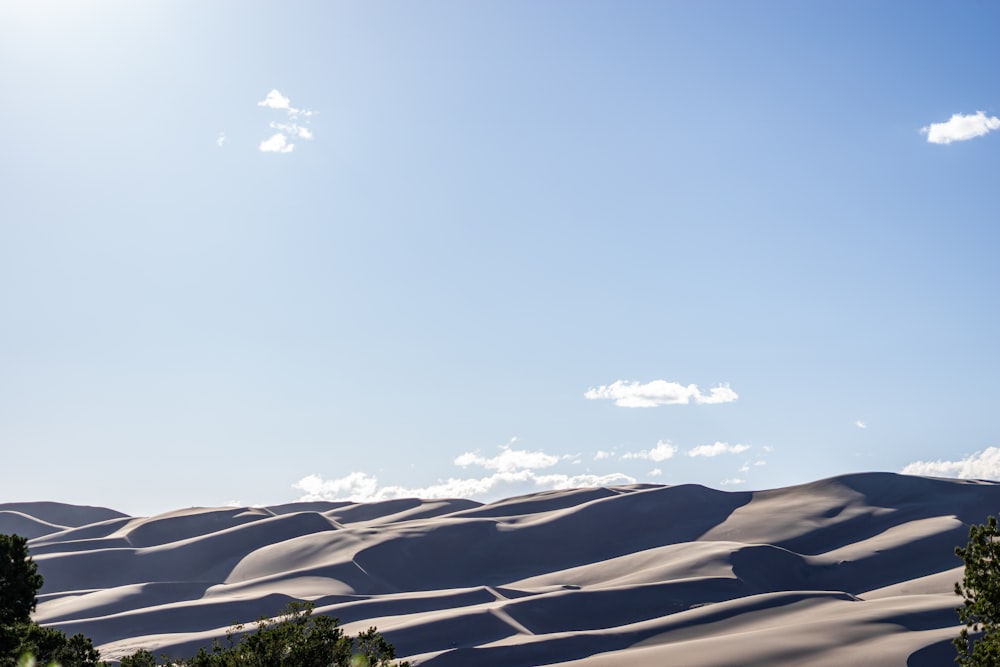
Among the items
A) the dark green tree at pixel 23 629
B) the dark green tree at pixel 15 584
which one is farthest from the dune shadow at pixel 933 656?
the dark green tree at pixel 15 584

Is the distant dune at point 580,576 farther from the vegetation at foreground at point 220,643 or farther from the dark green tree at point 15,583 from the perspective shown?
the vegetation at foreground at point 220,643

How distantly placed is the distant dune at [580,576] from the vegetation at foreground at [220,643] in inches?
1809

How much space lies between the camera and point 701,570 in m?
110

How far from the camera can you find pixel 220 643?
76.9ft

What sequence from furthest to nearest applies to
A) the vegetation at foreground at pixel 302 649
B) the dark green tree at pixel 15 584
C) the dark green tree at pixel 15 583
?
1. the dark green tree at pixel 15 583
2. the dark green tree at pixel 15 584
3. the vegetation at foreground at pixel 302 649

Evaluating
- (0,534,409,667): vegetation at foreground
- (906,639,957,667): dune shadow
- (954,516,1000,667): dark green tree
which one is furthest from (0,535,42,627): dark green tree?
(906,639,957,667): dune shadow

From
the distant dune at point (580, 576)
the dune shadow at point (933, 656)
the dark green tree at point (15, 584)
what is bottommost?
the dune shadow at point (933, 656)

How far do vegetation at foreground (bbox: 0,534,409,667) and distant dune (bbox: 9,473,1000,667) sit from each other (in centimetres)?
4594

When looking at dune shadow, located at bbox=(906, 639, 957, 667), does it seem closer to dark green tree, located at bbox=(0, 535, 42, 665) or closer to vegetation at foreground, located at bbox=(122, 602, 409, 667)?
vegetation at foreground, located at bbox=(122, 602, 409, 667)

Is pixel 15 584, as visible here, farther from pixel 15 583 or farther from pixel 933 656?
pixel 933 656

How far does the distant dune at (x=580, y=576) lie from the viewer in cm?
7625

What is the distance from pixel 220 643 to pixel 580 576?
105503 millimetres

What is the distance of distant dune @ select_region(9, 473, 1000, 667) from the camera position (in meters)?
76.2

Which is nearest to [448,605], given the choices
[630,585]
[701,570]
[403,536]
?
[630,585]
